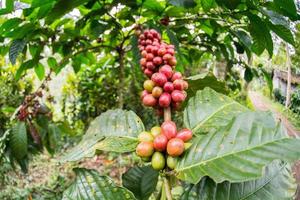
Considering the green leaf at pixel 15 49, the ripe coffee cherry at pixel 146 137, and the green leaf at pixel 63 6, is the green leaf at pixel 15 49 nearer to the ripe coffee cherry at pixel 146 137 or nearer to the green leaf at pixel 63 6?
the green leaf at pixel 63 6

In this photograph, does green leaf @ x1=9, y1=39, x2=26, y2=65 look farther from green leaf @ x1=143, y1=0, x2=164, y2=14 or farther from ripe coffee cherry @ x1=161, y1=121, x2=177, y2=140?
ripe coffee cherry @ x1=161, y1=121, x2=177, y2=140

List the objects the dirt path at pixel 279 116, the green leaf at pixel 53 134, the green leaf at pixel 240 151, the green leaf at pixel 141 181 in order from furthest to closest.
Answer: the green leaf at pixel 53 134
the dirt path at pixel 279 116
the green leaf at pixel 141 181
the green leaf at pixel 240 151

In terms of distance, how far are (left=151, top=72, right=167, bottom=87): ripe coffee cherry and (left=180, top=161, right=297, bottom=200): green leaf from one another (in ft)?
0.52

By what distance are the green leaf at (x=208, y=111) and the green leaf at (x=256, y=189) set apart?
0.29 feet

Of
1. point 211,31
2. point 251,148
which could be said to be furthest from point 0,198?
point 251,148

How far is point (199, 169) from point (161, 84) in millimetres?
143

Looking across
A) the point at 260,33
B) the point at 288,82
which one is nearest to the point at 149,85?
the point at 260,33

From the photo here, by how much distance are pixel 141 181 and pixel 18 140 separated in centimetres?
86

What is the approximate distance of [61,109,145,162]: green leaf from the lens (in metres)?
0.55

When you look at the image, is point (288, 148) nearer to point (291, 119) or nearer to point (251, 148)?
point (251, 148)

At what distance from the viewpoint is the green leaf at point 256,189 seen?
0.50 metres

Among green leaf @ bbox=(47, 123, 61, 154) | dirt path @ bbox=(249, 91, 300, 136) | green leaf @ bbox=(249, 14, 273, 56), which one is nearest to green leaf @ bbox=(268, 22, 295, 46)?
green leaf @ bbox=(249, 14, 273, 56)

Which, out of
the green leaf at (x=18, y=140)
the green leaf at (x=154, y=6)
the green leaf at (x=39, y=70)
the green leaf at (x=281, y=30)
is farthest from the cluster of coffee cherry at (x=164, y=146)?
the green leaf at (x=39, y=70)

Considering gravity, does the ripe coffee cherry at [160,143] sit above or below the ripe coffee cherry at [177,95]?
below
